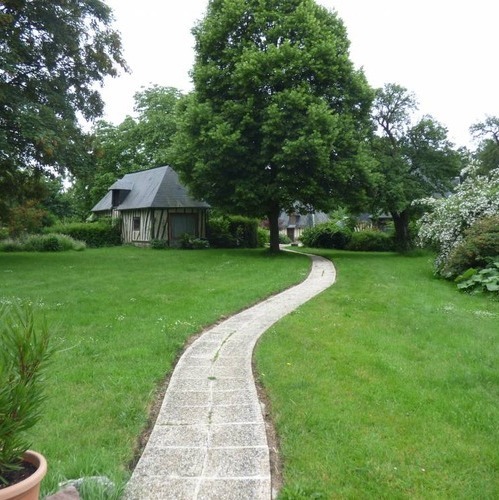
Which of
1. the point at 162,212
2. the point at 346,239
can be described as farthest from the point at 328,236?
the point at 162,212

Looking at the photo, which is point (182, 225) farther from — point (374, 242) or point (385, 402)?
point (385, 402)

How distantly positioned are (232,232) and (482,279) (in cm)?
2125

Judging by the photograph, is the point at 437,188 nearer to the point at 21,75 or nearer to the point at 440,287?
the point at 440,287

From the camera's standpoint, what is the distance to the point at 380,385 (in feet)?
16.4

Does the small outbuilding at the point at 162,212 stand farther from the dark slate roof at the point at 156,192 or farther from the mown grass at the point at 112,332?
the mown grass at the point at 112,332

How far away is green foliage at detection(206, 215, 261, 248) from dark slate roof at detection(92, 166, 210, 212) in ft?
5.18

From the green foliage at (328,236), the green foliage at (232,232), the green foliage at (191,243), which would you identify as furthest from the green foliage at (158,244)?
the green foliage at (328,236)

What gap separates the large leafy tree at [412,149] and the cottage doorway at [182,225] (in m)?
12.1

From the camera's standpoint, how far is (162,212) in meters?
30.5

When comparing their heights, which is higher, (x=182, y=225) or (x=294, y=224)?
(x=294, y=224)

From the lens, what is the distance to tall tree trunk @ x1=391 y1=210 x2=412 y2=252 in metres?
30.2

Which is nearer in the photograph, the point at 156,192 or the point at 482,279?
the point at 482,279

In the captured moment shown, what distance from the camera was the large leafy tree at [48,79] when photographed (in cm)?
1708

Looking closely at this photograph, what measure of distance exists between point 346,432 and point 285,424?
508 mm
